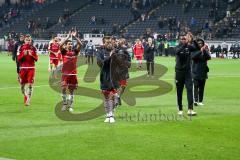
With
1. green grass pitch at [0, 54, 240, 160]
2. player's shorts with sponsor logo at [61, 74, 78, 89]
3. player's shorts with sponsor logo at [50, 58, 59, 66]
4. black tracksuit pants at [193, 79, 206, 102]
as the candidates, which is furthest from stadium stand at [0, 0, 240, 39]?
player's shorts with sponsor logo at [61, 74, 78, 89]

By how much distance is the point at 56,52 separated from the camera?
35.8 metres

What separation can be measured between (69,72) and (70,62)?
38 cm

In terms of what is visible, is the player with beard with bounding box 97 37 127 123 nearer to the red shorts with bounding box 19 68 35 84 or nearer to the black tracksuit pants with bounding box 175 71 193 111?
the black tracksuit pants with bounding box 175 71 193 111

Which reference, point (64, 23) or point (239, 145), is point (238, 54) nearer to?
point (64, 23)

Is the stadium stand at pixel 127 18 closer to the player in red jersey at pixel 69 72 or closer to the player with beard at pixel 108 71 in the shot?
the player in red jersey at pixel 69 72

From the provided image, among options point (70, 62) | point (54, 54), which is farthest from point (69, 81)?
point (54, 54)

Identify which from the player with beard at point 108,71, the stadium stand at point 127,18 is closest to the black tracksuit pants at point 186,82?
the player with beard at point 108,71

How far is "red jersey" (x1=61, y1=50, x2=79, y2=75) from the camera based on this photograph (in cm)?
1906

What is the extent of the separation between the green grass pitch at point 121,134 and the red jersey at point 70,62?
1.20 m

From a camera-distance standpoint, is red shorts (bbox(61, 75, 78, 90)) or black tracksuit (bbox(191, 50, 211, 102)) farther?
black tracksuit (bbox(191, 50, 211, 102))

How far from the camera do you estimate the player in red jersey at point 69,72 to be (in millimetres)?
18781

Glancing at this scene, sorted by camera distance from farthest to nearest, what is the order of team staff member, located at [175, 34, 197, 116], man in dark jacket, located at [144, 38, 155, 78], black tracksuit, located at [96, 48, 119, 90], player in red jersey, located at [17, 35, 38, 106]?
man in dark jacket, located at [144, 38, 155, 78]
player in red jersey, located at [17, 35, 38, 106]
team staff member, located at [175, 34, 197, 116]
black tracksuit, located at [96, 48, 119, 90]

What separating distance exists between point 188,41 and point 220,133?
386cm

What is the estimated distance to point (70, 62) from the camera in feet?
63.2
